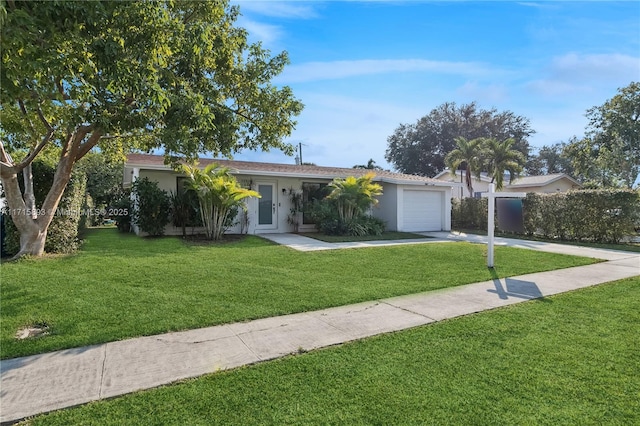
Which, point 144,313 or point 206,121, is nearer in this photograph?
point 144,313

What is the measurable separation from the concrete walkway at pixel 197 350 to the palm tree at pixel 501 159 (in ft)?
61.8

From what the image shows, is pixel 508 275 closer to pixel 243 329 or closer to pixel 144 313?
pixel 243 329

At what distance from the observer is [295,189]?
15.8 meters

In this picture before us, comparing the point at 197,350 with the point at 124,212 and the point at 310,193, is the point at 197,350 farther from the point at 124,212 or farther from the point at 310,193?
the point at 310,193

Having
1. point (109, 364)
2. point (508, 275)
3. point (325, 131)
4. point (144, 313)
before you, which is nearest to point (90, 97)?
point (144, 313)

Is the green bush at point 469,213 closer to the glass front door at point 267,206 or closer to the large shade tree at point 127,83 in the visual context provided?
the glass front door at point 267,206

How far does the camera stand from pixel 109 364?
10.9 ft

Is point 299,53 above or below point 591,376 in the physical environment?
above

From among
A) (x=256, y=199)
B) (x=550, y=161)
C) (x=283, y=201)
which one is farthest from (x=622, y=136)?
(x=256, y=199)

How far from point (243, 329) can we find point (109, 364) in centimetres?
142

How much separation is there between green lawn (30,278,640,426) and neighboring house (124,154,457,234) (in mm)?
10891

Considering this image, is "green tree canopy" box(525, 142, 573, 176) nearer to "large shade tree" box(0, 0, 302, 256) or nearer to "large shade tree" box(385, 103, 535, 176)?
"large shade tree" box(385, 103, 535, 176)

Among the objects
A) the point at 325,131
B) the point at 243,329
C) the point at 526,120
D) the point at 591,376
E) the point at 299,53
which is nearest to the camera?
the point at 591,376

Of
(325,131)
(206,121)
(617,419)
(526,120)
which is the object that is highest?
(526,120)
